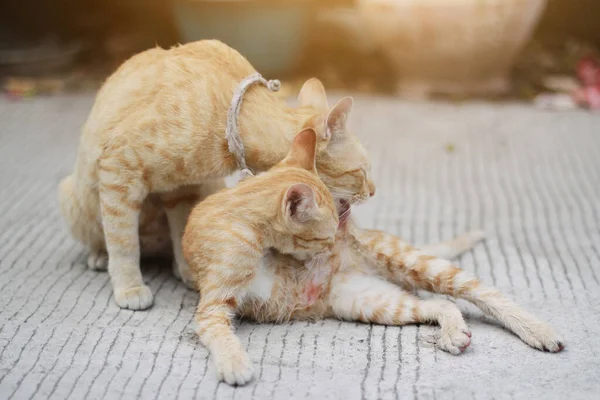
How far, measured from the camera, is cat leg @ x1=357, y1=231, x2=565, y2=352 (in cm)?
165

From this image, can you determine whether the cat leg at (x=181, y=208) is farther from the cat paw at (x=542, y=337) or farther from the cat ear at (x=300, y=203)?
the cat paw at (x=542, y=337)

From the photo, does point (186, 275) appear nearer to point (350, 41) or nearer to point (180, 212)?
point (180, 212)

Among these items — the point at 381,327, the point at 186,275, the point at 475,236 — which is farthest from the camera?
the point at 475,236

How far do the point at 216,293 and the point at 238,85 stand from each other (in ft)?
1.64

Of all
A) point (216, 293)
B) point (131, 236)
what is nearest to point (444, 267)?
point (216, 293)

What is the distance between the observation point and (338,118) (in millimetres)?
1762

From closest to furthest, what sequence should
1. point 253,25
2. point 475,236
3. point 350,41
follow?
point 475,236 < point 253,25 < point 350,41

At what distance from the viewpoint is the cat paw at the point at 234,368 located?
1466mm

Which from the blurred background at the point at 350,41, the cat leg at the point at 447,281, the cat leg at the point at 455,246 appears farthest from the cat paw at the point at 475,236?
the blurred background at the point at 350,41

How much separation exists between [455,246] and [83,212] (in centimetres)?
100

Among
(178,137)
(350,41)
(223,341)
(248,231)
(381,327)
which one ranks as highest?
(178,137)

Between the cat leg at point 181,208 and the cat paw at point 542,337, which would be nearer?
the cat paw at point 542,337

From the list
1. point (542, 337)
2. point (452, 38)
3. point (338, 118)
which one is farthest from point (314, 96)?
point (452, 38)

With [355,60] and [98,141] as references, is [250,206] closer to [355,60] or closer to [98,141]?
[98,141]
